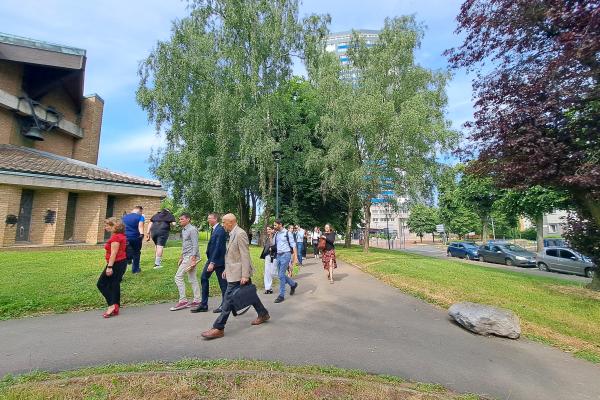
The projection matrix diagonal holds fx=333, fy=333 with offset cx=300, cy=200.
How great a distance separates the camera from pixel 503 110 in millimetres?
8805

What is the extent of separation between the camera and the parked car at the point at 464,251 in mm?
26375

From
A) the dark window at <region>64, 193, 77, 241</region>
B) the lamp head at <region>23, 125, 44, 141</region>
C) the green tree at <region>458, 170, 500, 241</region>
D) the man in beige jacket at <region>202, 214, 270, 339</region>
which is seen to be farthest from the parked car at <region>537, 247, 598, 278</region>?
the lamp head at <region>23, 125, 44, 141</region>

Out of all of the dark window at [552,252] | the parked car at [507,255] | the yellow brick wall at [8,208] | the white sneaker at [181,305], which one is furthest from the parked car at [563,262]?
the yellow brick wall at [8,208]

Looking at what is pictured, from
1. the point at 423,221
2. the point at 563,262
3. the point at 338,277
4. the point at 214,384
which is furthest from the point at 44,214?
the point at 423,221

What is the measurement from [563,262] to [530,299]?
14255 millimetres

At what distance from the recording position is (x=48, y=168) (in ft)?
49.5

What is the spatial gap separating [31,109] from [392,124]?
63.3ft

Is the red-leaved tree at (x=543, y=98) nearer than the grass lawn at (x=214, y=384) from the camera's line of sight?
No

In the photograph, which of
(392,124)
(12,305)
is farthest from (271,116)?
Answer: (12,305)

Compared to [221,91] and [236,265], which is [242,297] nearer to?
[236,265]

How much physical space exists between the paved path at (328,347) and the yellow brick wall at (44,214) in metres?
11.2

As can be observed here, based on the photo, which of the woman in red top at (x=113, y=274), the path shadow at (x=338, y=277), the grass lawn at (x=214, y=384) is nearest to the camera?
the grass lawn at (x=214, y=384)

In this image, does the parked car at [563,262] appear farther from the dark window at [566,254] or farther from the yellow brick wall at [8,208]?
the yellow brick wall at [8,208]

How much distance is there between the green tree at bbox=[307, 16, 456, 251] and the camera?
17.8 meters
